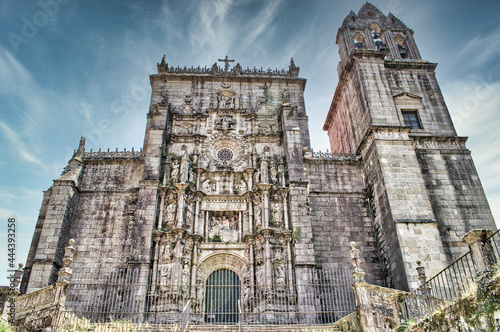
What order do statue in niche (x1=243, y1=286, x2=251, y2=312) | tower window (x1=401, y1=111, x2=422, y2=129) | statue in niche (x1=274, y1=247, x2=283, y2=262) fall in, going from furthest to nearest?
tower window (x1=401, y1=111, x2=422, y2=129) < statue in niche (x1=274, y1=247, x2=283, y2=262) < statue in niche (x1=243, y1=286, x2=251, y2=312)

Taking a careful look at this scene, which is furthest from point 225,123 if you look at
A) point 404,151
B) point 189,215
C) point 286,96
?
point 404,151

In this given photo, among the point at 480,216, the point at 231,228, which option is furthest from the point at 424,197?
the point at 231,228

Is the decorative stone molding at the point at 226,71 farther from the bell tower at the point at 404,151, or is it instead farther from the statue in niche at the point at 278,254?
the statue in niche at the point at 278,254

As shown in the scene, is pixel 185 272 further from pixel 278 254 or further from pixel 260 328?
pixel 260 328

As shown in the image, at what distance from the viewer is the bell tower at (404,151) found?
571 inches

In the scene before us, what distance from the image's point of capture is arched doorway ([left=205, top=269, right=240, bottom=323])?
14.9 meters

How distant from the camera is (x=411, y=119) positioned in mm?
18797

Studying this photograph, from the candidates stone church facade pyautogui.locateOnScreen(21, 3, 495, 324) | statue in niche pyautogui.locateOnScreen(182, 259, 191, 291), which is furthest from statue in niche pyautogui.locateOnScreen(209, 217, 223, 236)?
statue in niche pyautogui.locateOnScreen(182, 259, 191, 291)

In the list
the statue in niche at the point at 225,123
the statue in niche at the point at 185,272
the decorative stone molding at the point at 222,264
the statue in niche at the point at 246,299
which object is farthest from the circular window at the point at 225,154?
the statue in niche at the point at 246,299

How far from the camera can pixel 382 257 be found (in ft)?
51.4

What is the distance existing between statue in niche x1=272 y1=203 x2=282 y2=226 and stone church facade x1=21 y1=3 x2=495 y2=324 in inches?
2.3

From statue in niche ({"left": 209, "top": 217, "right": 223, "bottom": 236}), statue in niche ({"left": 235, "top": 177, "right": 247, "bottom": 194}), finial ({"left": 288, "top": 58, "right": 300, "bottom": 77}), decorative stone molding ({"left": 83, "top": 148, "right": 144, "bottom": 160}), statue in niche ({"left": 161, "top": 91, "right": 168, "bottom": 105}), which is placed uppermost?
finial ({"left": 288, "top": 58, "right": 300, "bottom": 77})

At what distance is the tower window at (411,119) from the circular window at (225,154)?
8.43 metres

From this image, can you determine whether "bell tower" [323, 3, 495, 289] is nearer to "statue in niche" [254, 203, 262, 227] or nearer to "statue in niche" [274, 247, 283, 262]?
"statue in niche" [274, 247, 283, 262]
